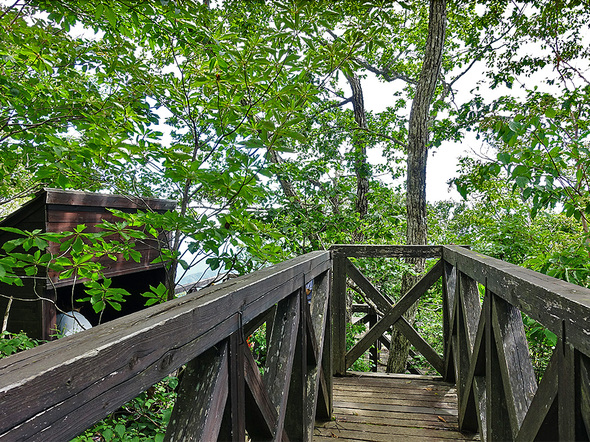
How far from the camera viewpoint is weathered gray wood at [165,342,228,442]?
76 centimetres

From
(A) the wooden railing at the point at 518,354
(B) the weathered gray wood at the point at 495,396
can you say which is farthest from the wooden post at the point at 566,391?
(B) the weathered gray wood at the point at 495,396

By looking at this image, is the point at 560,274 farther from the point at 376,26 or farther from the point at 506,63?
the point at 506,63

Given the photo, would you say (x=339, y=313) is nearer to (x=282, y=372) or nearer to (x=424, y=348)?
(x=424, y=348)

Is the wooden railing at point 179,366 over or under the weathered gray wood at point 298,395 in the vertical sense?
over

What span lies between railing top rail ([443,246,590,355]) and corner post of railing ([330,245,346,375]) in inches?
65.9

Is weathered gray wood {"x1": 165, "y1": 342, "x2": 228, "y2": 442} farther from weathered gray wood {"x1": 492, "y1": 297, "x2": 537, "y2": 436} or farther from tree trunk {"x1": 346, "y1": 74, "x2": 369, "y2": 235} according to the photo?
tree trunk {"x1": 346, "y1": 74, "x2": 369, "y2": 235}

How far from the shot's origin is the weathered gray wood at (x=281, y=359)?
4.21 feet

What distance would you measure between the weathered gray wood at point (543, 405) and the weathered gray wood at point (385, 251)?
218cm

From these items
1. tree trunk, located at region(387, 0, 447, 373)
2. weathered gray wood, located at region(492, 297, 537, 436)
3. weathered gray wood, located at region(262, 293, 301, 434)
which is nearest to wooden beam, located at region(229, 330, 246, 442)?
weathered gray wood, located at region(262, 293, 301, 434)

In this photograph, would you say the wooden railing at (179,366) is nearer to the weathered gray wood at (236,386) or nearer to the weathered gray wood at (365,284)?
the weathered gray wood at (236,386)

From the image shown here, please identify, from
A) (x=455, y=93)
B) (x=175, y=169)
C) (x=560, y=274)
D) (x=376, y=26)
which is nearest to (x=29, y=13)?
(x=175, y=169)

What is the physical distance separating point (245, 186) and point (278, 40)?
96 centimetres

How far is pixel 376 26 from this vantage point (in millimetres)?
2338

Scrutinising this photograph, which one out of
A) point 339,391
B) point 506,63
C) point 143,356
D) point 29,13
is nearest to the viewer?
point 143,356
